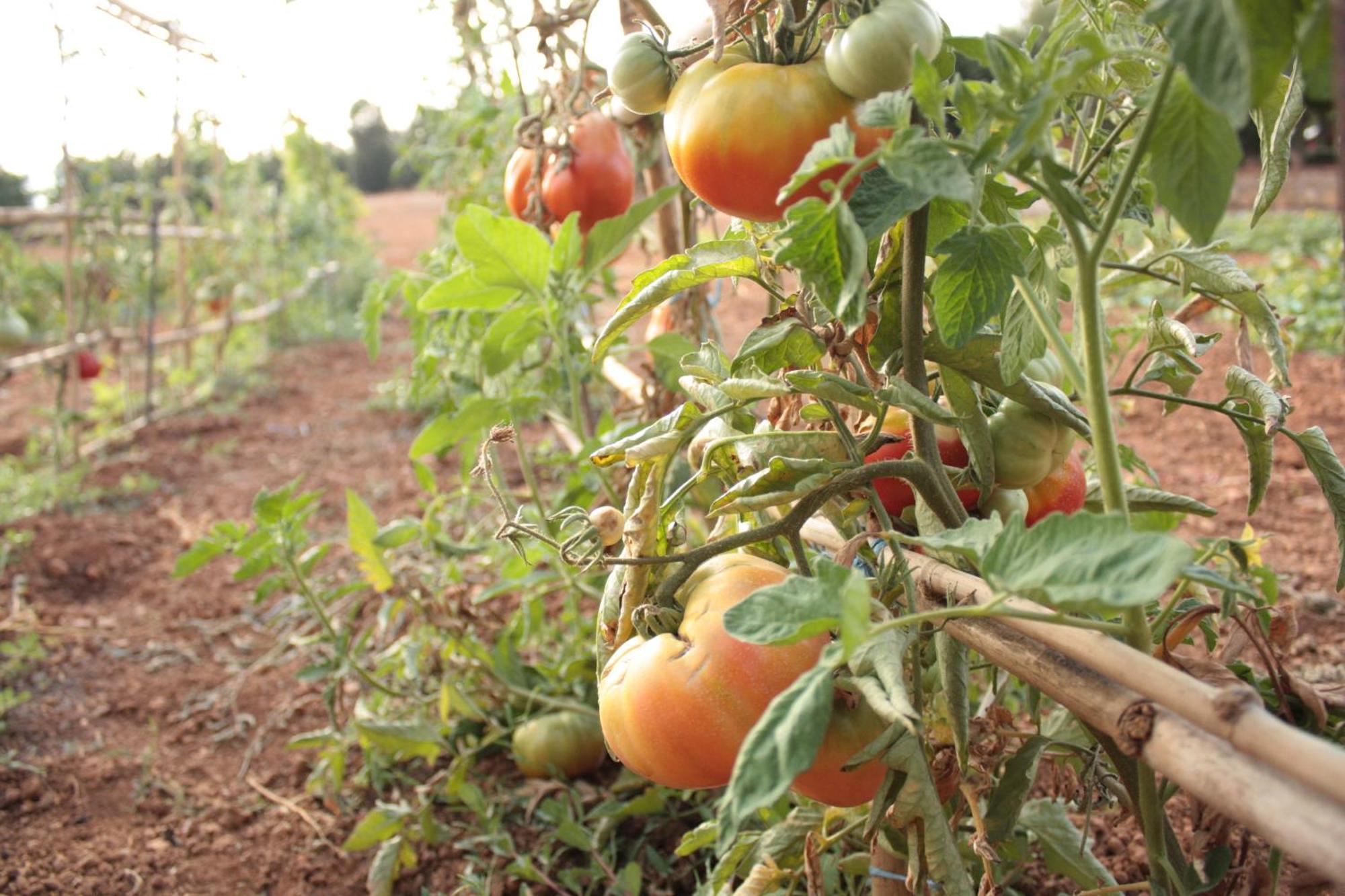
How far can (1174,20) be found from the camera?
365mm

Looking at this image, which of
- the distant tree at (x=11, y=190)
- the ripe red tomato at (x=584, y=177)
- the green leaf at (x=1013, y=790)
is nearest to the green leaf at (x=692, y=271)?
the green leaf at (x=1013, y=790)

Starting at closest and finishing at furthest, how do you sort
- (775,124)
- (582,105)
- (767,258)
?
(775,124), (767,258), (582,105)

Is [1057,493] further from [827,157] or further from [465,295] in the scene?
[465,295]

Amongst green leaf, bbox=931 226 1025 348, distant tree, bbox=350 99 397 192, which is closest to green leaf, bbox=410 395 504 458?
green leaf, bbox=931 226 1025 348

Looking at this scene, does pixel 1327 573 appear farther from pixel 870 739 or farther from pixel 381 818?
pixel 381 818

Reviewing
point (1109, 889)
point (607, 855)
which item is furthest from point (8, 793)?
point (1109, 889)

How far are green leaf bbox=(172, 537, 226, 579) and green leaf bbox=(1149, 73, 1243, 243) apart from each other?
127 cm

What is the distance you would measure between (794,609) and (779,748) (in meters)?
0.08

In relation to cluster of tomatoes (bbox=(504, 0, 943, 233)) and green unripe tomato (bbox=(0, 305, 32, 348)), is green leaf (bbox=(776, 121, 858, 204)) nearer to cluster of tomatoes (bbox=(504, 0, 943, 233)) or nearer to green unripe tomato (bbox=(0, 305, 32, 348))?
cluster of tomatoes (bbox=(504, 0, 943, 233))

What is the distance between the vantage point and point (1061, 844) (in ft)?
3.00

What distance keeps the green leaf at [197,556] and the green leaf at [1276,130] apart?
4.24 feet

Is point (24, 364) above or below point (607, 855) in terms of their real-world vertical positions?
above

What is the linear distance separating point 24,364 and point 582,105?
137 inches

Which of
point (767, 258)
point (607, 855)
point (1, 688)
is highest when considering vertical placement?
point (767, 258)
